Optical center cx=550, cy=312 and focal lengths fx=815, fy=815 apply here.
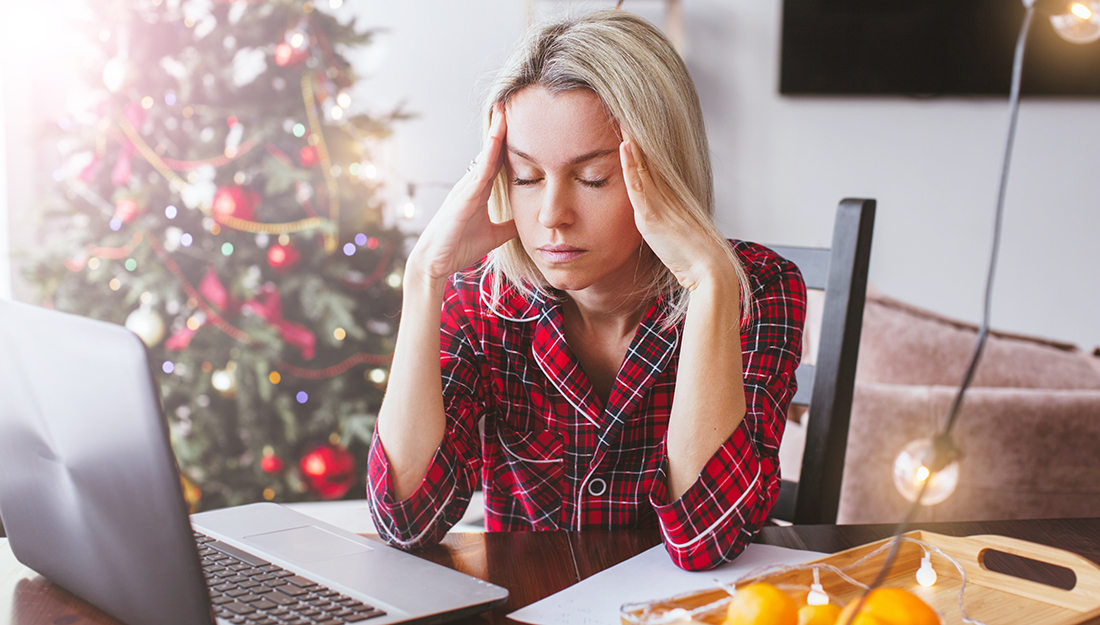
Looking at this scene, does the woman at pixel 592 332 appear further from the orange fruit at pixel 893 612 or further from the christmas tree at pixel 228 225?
the christmas tree at pixel 228 225

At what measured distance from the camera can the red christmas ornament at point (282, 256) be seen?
2420mm

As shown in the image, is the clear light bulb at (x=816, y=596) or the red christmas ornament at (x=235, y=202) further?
the red christmas ornament at (x=235, y=202)

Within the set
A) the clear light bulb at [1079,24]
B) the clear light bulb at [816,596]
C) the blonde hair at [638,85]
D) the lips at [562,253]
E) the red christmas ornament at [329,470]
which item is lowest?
the red christmas ornament at [329,470]

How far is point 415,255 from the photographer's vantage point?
Answer: 3.17ft

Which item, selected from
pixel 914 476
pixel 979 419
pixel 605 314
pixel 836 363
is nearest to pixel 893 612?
pixel 836 363

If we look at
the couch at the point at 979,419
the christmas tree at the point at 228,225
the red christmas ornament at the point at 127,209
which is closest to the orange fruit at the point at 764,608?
the couch at the point at 979,419

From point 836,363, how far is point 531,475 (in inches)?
16.1

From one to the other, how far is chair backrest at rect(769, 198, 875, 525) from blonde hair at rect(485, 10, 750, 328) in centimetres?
12

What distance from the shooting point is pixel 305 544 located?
75 centimetres

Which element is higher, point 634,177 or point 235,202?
point 634,177

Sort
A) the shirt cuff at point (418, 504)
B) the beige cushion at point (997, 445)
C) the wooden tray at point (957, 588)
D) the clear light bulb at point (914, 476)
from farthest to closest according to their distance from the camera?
the beige cushion at point (997, 445)
the clear light bulb at point (914, 476)
the shirt cuff at point (418, 504)
the wooden tray at point (957, 588)

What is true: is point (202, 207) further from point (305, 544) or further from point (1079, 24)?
point (1079, 24)

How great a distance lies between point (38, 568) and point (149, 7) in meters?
2.20

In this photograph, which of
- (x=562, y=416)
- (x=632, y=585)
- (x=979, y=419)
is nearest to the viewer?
(x=632, y=585)
